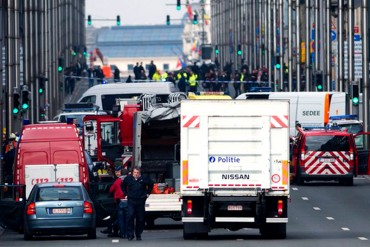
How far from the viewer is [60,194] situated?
36188 millimetres

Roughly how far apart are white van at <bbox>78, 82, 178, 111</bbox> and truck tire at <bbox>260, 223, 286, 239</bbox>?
25.2 m

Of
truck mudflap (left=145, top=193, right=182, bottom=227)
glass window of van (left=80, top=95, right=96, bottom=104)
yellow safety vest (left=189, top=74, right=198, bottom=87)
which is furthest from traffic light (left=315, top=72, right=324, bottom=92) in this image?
truck mudflap (left=145, top=193, right=182, bottom=227)

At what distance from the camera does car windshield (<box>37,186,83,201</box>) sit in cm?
3603

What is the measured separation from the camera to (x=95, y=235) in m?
37.4

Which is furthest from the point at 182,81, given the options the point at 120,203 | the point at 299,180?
the point at 120,203

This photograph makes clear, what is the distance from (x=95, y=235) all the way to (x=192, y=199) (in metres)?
3.73

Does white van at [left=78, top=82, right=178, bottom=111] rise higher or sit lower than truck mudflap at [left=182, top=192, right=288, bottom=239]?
higher

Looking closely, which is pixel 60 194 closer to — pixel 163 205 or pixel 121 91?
pixel 163 205

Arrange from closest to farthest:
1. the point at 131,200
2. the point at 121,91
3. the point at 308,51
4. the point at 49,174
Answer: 1. the point at 131,200
2. the point at 49,174
3. the point at 121,91
4. the point at 308,51

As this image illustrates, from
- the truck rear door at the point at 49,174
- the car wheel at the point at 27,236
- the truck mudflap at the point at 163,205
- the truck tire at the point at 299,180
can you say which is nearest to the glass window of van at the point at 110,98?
the truck tire at the point at 299,180

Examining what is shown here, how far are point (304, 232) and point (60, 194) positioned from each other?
18.9 feet

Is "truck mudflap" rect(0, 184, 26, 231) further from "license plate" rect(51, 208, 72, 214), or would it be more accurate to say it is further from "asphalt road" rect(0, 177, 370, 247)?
"license plate" rect(51, 208, 72, 214)

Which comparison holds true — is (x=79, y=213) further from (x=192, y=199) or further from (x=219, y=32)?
(x=219, y=32)

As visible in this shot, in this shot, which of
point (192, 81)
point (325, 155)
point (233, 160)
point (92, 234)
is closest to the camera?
point (233, 160)
